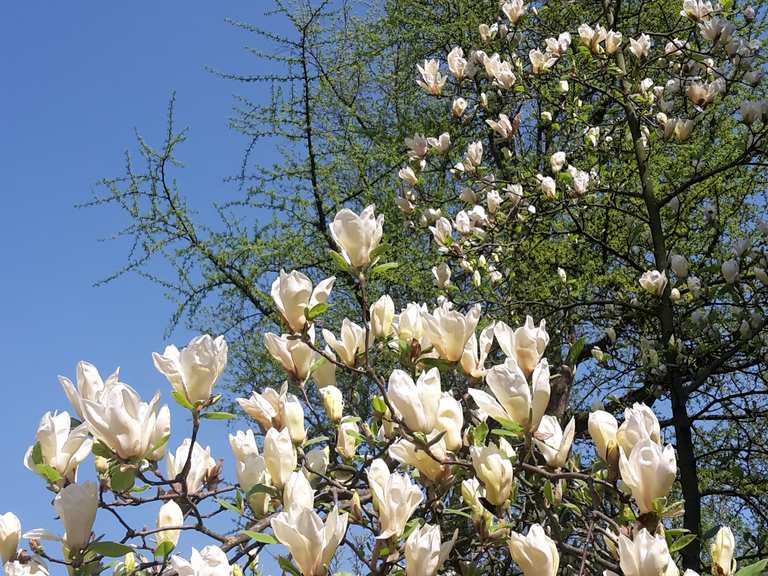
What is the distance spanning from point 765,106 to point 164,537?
9.78 feet

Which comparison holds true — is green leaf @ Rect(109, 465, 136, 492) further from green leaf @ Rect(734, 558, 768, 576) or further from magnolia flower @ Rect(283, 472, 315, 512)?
green leaf @ Rect(734, 558, 768, 576)

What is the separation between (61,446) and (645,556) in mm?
923

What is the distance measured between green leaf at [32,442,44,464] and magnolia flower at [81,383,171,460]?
0.13 metres

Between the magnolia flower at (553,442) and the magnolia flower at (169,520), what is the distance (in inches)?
24.5

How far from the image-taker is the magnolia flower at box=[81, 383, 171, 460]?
1.15 metres

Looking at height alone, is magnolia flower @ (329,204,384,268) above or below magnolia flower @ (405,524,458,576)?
above

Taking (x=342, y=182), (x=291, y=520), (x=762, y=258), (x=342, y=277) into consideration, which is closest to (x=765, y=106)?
(x=762, y=258)

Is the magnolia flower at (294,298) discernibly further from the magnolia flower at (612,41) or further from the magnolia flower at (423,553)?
the magnolia flower at (612,41)

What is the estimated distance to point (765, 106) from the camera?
3.21m

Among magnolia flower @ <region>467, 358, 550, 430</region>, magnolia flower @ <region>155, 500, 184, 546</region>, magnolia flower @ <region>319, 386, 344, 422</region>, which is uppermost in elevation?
magnolia flower @ <region>319, 386, 344, 422</region>

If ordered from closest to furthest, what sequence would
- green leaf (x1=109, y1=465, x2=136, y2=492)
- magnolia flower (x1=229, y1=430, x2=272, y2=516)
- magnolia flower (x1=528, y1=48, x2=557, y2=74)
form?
green leaf (x1=109, y1=465, x2=136, y2=492) → magnolia flower (x1=229, y1=430, x2=272, y2=516) → magnolia flower (x1=528, y1=48, x2=557, y2=74)

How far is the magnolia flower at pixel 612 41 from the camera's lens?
3.53 m

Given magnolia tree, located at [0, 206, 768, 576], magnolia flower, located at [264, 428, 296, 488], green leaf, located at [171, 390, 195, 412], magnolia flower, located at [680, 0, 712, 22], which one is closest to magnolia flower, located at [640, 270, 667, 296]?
magnolia flower, located at [680, 0, 712, 22]

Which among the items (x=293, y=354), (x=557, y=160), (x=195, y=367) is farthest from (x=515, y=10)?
(x=195, y=367)
